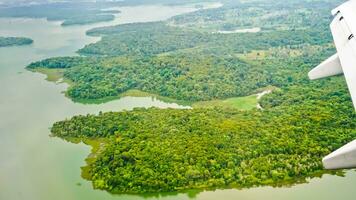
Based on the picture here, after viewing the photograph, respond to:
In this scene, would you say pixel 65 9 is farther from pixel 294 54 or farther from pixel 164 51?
pixel 294 54

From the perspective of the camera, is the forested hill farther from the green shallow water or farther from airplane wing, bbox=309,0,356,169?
airplane wing, bbox=309,0,356,169

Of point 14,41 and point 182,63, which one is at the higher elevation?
point 14,41

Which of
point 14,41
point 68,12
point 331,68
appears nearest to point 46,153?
point 331,68

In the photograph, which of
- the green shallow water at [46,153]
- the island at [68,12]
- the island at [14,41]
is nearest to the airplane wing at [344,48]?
the green shallow water at [46,153]

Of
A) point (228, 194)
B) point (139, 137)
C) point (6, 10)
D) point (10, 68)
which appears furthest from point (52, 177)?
point (6, 10)

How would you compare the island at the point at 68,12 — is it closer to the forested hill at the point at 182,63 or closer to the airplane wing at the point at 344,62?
the forested hill at the point at 182,63

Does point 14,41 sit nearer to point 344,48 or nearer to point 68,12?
point 68,12
